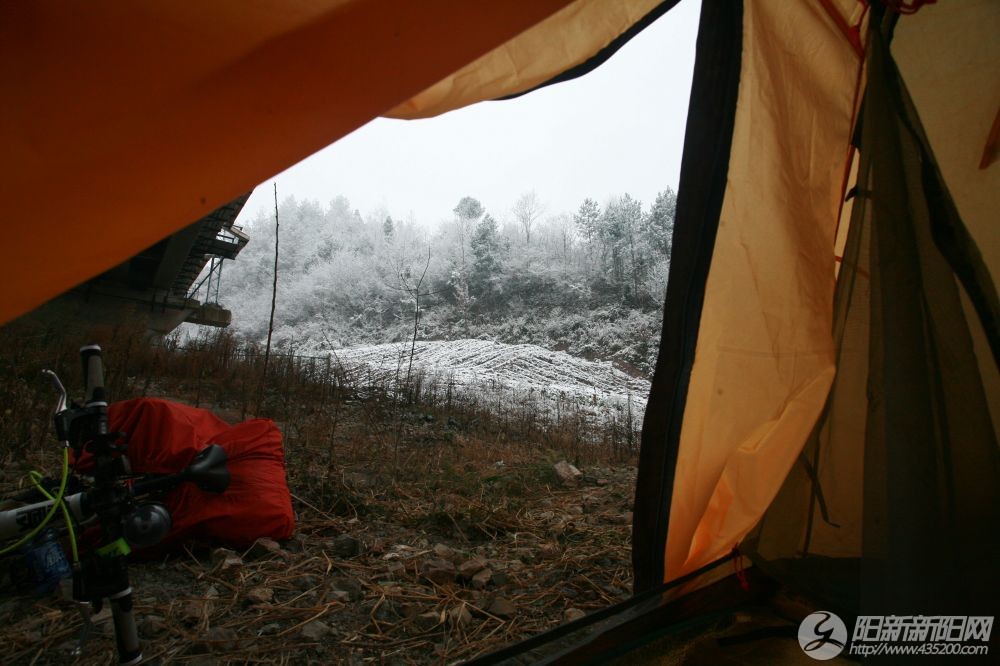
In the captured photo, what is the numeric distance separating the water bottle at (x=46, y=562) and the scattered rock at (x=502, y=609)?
4.90 feet

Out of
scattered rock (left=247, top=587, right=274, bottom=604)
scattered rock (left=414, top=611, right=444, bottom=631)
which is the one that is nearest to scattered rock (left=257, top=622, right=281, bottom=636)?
scattered rock (left=247, top=587, right=274, bottom=604)

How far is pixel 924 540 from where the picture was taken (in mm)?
953

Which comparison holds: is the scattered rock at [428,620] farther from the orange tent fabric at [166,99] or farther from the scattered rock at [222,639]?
the orange tent fabric at [166,99]

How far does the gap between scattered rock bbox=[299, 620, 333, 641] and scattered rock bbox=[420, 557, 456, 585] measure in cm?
45

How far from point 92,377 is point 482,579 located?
148 cm

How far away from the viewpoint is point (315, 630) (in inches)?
61.7

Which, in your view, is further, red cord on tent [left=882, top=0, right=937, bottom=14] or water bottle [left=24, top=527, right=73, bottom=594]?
water bottle [left=24, top=527, right=73, bottom=594]

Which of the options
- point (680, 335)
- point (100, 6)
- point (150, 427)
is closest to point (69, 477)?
point (150, 427)

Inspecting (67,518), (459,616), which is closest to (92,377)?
(67,518)

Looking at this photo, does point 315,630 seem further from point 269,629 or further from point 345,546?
point 345,546

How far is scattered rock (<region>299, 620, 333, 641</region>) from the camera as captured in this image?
1.53 metres

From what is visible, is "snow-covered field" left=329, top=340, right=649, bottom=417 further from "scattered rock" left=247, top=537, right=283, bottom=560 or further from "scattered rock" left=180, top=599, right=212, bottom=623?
"scattered rock" left=180, top=599, right=212, bottom=623

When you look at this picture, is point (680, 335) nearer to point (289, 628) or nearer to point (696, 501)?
point (696, 501)

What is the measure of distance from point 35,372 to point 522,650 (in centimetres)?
560
